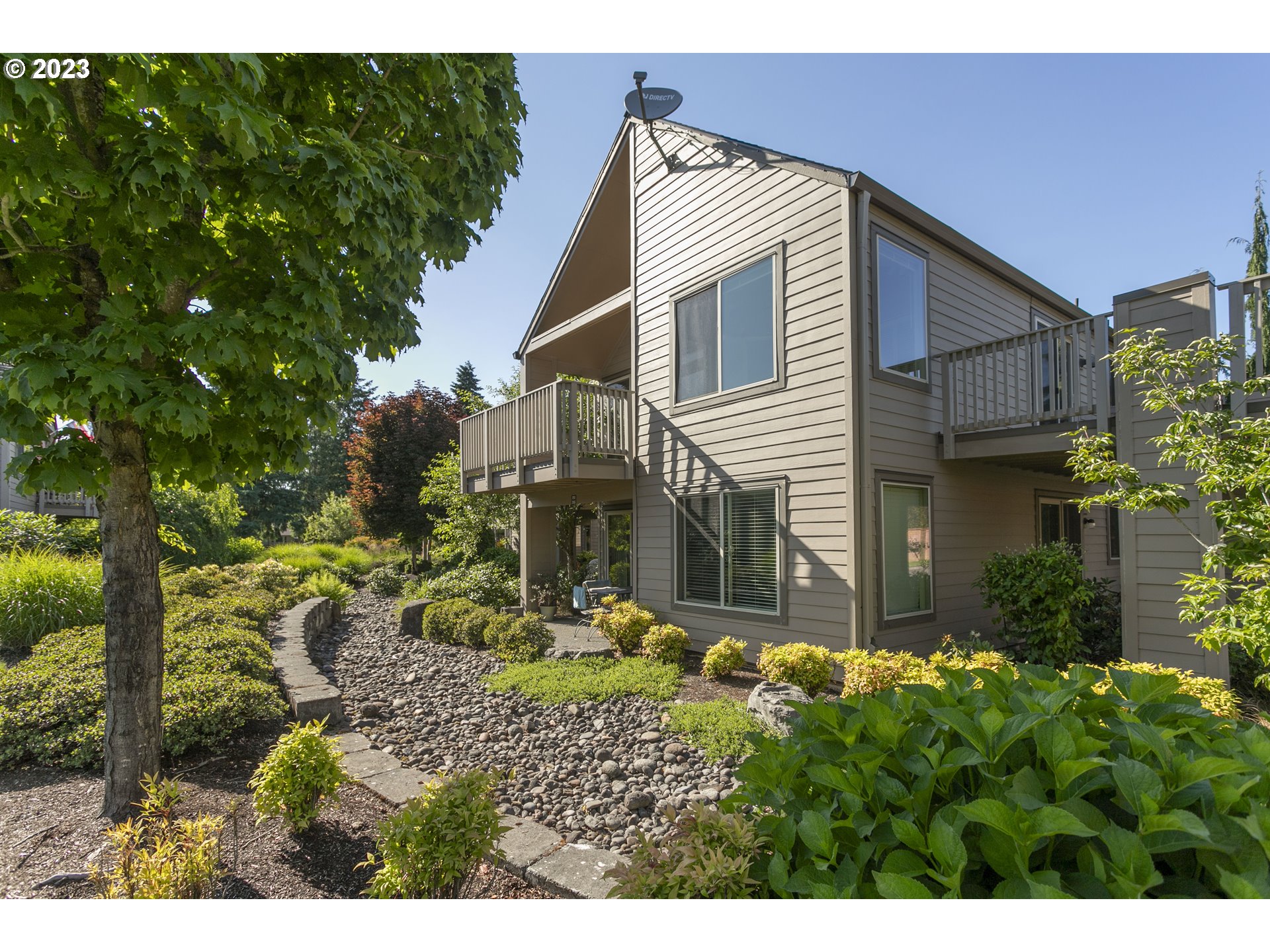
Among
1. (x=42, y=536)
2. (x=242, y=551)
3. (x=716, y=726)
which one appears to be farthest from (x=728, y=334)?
(x=242, y=551)

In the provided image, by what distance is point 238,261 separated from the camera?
3162mm

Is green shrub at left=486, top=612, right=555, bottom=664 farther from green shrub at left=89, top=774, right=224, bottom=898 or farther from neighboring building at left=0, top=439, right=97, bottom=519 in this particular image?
neighboring building at left=0, top=439, right=97, bottom=519

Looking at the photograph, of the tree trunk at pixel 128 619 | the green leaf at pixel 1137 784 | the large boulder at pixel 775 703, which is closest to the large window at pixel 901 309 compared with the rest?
the large boulder at pixel 775 703

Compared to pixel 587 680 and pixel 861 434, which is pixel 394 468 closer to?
pixel 587 680

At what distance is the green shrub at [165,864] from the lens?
2234 mm

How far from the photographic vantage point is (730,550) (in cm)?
762

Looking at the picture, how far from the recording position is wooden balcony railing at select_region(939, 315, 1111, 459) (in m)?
6.12

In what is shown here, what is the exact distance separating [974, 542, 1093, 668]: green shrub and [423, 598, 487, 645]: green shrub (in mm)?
6793

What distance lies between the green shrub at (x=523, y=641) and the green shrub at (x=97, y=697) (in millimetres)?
2696

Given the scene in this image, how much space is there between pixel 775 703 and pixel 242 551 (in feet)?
52.1

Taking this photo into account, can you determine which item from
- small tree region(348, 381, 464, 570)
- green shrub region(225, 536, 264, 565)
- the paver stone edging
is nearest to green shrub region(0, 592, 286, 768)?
the paver stone edging

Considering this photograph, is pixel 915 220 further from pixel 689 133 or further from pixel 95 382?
pixel 95 382

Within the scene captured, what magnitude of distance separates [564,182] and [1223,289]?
7296 mm
